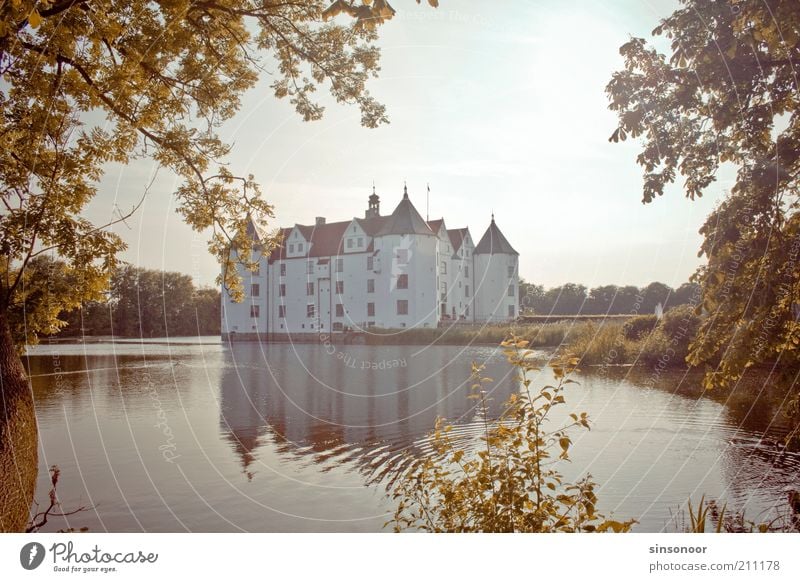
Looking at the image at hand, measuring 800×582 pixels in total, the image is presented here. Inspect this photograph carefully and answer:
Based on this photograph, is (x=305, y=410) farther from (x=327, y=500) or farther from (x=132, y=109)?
(x=132, y=109)

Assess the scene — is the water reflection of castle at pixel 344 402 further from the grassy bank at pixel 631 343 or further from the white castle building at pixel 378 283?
the grassy bank at pixel 631 343

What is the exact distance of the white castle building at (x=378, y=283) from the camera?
542 centimetres

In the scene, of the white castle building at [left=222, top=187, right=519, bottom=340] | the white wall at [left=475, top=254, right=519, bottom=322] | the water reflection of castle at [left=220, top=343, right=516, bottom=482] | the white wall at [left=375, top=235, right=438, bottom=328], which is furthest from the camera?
the white wall at [left=375, top=235, right=438, bottom=328]

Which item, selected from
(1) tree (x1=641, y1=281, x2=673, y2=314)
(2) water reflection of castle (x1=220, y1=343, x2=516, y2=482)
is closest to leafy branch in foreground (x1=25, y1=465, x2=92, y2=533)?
(2) water reflection of castle (x1=220, y1=343, x2=516, y2=482)

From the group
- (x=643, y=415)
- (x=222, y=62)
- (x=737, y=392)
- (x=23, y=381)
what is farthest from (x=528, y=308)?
(x=737, y=392)

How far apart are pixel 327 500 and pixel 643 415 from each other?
393cm

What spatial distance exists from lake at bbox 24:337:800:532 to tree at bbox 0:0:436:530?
1.03 m

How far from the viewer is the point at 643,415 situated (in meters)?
6.07

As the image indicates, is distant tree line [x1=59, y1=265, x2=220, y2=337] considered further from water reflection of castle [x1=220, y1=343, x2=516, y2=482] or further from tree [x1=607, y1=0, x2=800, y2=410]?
tree [x1=607, y1=0, x2=800, y2=410]

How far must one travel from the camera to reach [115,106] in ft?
10.7

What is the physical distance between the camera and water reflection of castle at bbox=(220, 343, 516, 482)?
5176 mm

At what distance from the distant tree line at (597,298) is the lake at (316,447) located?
115cm

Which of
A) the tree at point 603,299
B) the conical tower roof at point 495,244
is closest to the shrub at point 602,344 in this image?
the conical tower roof at point 495,244

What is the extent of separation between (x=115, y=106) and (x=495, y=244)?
3081mm
